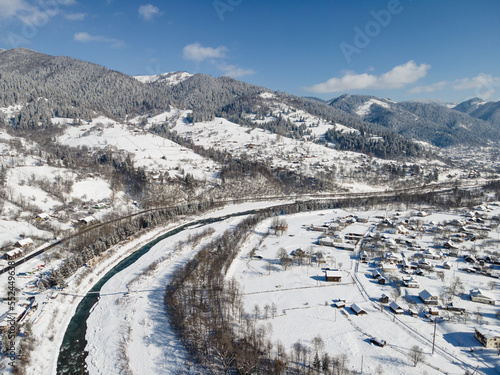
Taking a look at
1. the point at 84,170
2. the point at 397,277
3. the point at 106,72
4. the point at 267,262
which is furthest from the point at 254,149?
the point at 106,72

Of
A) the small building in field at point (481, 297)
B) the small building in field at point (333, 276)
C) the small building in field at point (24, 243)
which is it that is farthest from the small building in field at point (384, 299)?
the small building in field at point (24, 243)

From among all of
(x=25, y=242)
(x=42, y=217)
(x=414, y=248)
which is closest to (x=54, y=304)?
(x=25, y=242)

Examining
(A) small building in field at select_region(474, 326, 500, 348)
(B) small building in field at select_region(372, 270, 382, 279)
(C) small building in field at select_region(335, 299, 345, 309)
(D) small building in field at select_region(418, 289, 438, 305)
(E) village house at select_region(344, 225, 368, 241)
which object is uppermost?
(E) village house at select_region(344, 225, 368, 241)

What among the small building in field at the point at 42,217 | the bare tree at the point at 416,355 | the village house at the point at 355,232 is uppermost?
the small building in field at the point at 42,217

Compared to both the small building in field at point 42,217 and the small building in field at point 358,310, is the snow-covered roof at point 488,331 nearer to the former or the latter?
the small building in field at point 358,310

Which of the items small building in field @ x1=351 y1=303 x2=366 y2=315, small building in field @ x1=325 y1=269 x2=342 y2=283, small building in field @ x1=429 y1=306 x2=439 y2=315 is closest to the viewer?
small building in field @ x1=429 y1=306 x2=439 y2=315

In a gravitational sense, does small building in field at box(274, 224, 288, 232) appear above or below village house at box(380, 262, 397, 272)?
above

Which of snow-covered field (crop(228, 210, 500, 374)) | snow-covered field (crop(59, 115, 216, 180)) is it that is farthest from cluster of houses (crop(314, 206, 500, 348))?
snow-covered field (crop(59, 115, 216, 180))

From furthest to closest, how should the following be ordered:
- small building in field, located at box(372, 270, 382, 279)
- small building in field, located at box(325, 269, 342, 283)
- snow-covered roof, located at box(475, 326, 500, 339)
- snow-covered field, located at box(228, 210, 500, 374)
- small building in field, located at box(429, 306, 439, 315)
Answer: small building in field, located at box(372, 270, 382, 279), small building in field, located at box(325, 269, 342, 283), small building in field, located at box(429, 306, 439, 315), snow-covered roof, located at box(475, 326, 500, 339), snow-covered field, located at box(228, 210, 500, 374)

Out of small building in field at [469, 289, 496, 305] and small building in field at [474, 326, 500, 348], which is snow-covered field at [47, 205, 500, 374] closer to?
small building in field at [474, 326, 500, 348]
